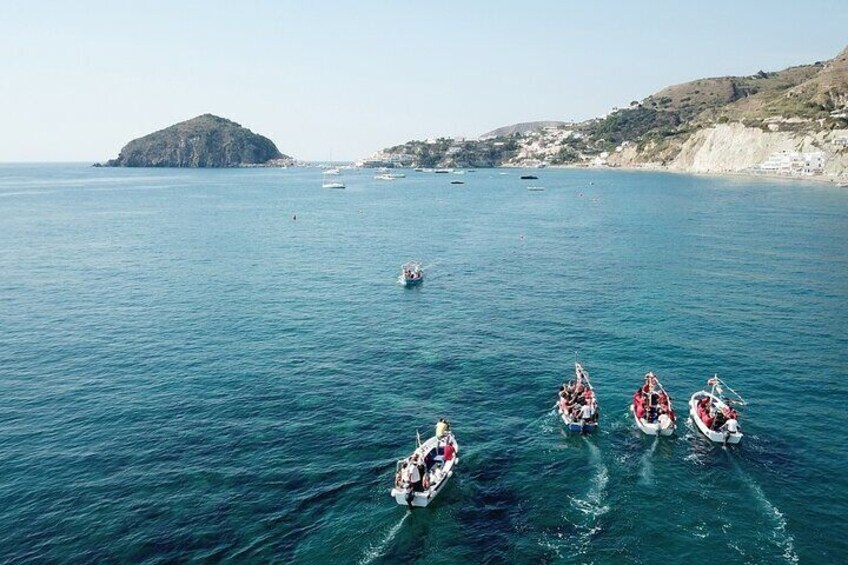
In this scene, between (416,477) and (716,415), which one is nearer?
(416,477)

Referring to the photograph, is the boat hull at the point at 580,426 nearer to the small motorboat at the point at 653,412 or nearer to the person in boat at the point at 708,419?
the small motorboat at the point at 653,412

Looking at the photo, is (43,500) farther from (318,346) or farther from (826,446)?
(826,446)

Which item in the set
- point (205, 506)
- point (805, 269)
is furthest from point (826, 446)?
point (805, 269)

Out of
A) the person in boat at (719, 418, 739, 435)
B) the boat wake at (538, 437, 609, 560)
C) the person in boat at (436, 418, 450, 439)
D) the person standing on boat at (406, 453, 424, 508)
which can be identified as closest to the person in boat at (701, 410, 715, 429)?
the person in boat at (719, 418, 739, 435)

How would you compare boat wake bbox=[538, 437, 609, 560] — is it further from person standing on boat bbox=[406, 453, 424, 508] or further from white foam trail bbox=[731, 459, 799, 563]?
white foam trail bbox=[731, 459, 799, 563]

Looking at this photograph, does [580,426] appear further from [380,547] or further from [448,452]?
[380,547]

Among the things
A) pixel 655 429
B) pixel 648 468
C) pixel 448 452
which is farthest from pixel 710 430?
pixel 448 452
